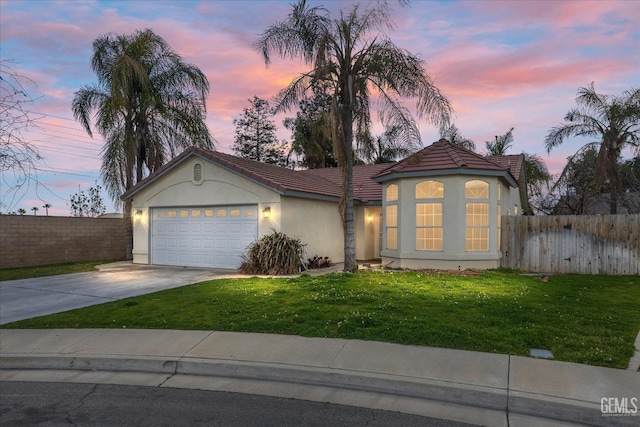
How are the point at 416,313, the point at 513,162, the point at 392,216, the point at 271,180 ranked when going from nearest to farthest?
the point at 416,313
the point at 271,180
the point at 392,216
the point at 513,162

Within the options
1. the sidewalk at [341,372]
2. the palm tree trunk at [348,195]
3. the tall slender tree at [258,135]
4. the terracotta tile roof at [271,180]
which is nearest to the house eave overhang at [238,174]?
the terracotta tile roof at [271,180]

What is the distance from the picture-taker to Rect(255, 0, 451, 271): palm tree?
484 inches

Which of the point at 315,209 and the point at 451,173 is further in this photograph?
the point at 315,209

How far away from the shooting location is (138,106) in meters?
18.0

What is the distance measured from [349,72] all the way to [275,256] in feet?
20.1

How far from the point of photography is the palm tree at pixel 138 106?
684 inches

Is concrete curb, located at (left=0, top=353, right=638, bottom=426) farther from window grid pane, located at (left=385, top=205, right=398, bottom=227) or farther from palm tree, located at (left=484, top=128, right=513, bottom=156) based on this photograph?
palm tree, located at (left=484, top=128, right=513, bottom=156)

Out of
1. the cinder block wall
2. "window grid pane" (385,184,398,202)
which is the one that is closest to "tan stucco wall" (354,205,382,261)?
"window grid pane" (385,184,398,202)

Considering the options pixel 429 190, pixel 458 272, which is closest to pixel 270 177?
pixel 429 190

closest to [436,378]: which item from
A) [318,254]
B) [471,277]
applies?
[471,277]

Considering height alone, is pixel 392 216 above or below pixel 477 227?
above

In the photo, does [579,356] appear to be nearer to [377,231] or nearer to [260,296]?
[260,296]

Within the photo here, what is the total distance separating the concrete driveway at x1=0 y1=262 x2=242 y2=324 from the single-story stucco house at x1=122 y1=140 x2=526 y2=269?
1.39 metres

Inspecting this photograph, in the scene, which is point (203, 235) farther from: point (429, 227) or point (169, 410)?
point (169, 410)
